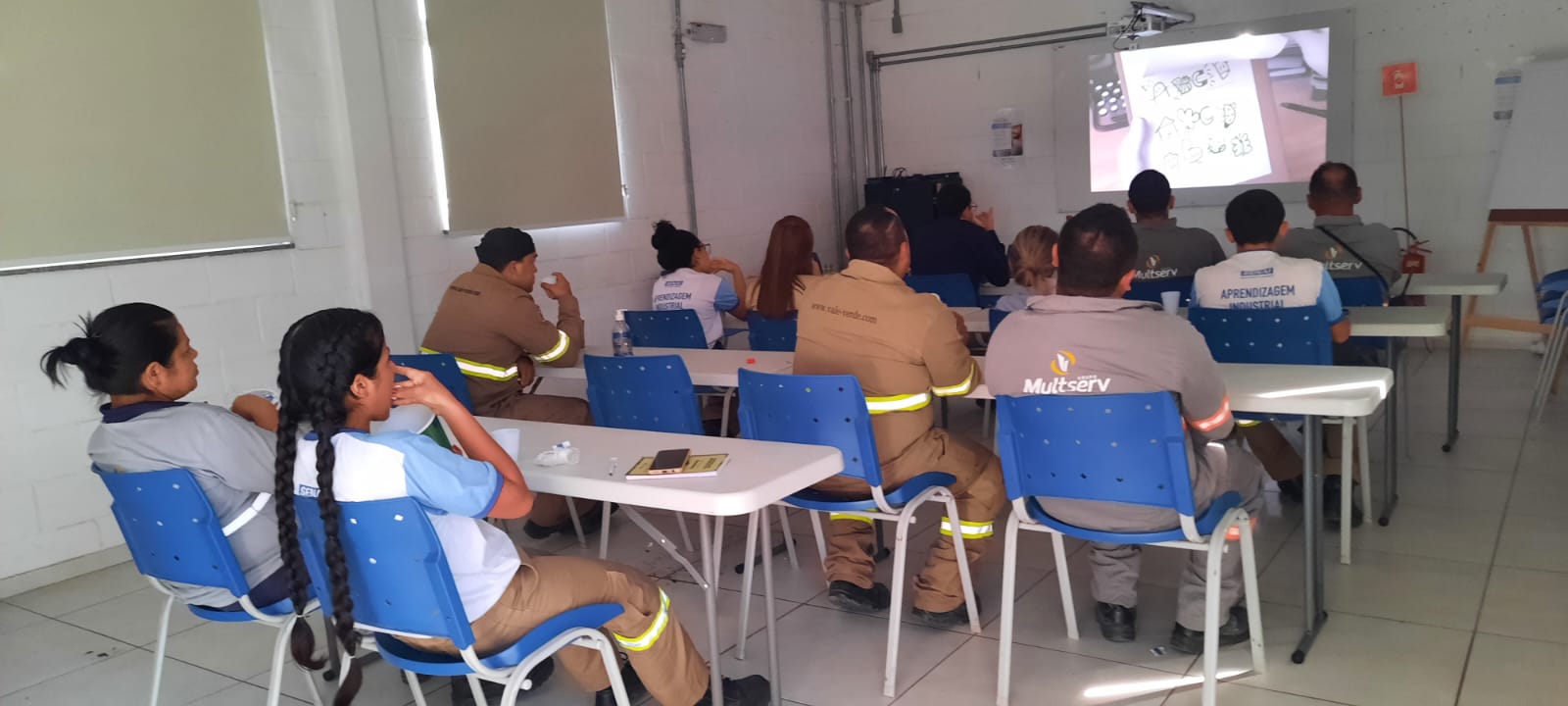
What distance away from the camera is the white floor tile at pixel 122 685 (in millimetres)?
2988

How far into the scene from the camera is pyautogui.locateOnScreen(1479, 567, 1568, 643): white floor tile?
2.76 metres

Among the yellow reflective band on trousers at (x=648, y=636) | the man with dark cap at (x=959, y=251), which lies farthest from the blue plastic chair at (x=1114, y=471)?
the man with dark cap at (x=959, y=251)

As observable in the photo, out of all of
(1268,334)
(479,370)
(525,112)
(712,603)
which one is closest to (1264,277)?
(1268,334)

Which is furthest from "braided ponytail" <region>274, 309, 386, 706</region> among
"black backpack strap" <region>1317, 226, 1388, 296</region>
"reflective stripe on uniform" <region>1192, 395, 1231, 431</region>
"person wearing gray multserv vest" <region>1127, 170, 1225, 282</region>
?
"black backpack strap" <region>1317, 226, 1388, 296</region>

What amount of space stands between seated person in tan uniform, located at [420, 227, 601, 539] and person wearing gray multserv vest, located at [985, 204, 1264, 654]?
1881 mm

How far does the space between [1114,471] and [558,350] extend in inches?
87.9

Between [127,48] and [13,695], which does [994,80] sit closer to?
[127,48]

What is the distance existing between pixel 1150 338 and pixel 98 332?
225 centimetres

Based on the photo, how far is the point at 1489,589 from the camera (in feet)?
9.97

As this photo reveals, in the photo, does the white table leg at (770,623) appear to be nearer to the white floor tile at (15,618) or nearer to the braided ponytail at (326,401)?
the braided ponytail at (326,401)

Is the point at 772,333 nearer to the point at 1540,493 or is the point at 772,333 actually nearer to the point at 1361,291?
the point at 1361,291

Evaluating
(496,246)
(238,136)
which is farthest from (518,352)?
(238,136)

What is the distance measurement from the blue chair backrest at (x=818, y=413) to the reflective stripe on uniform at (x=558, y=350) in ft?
4.27

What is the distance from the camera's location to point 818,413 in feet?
8.72
